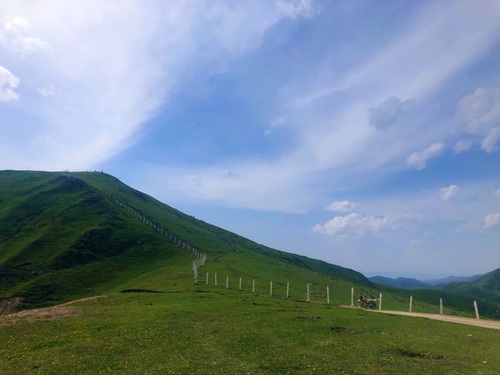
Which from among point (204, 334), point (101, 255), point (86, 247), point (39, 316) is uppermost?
point (86, 247)

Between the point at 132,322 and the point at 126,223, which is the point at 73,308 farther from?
the point at 126,223

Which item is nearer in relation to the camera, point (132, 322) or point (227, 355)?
point (227, 355)

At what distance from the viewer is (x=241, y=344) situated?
2672 centimetres

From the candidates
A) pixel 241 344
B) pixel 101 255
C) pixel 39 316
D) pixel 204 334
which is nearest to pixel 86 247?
pixel 101 255

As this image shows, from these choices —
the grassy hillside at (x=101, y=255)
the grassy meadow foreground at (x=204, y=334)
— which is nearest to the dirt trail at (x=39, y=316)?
the grassy meadow foreground at (x=204, y=334)

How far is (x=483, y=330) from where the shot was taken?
33.8 m

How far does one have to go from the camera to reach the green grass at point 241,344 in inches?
859

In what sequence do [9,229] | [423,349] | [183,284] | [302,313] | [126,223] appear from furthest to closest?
[126,223]
[9,229]
[183,284]
[302,313]
[423,349]

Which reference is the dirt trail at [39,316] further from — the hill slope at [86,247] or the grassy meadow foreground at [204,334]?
the hill slope at [86,247]

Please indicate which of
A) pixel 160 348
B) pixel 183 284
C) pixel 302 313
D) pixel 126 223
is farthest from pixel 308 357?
pixel 126 223

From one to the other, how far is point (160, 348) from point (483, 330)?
3007 centimetres

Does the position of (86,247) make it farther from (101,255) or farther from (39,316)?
(39,316)

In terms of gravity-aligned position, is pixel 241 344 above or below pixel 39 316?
above

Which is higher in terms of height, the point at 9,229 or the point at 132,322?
the point at 9,229
